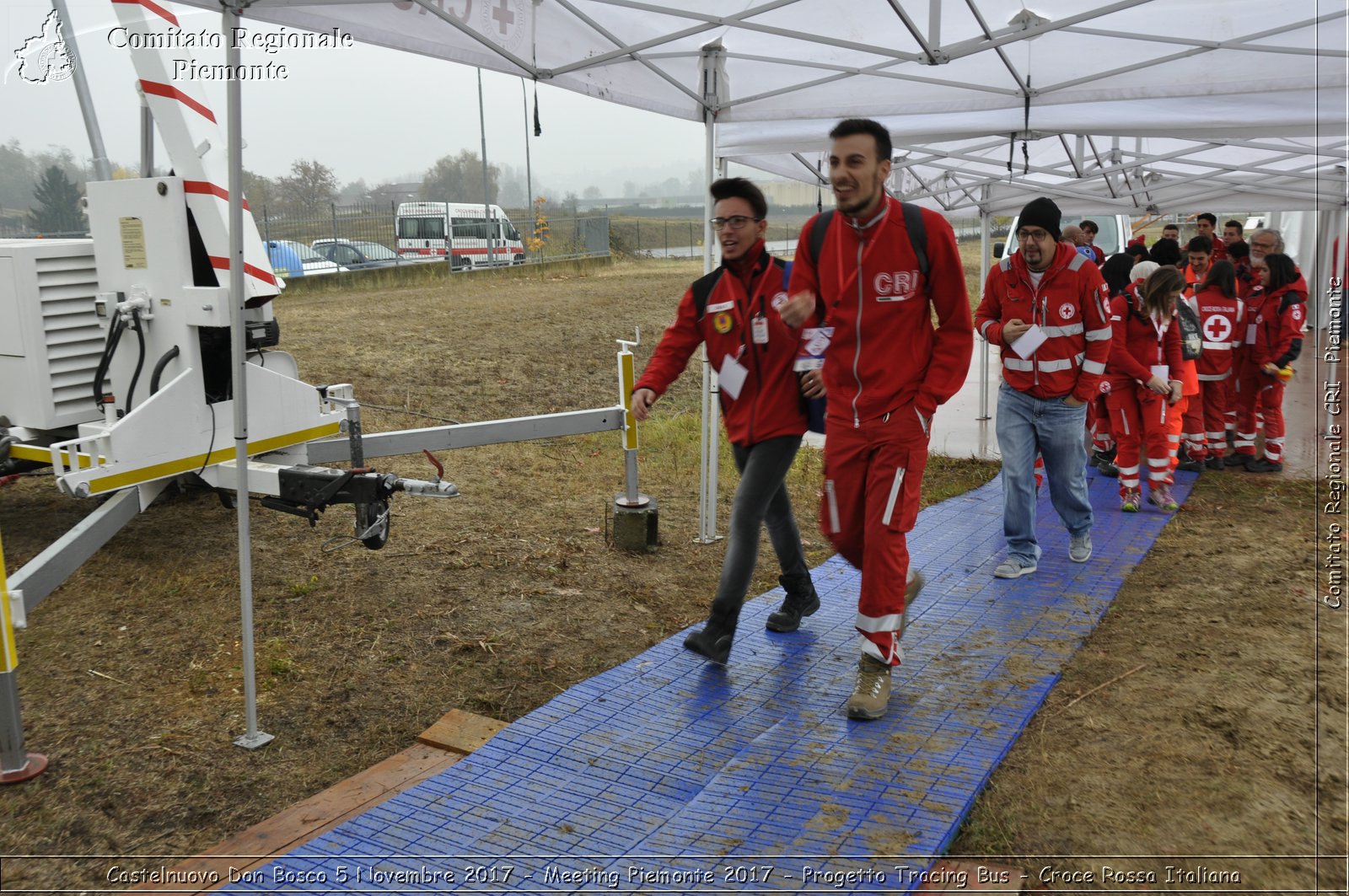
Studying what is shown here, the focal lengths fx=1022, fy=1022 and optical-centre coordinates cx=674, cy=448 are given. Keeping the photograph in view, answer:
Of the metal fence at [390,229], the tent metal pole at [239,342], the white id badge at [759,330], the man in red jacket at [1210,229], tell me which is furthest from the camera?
the metal fence at [390,229]

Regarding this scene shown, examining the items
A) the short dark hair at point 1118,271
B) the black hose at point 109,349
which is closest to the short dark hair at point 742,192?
the black hose at point 109,349

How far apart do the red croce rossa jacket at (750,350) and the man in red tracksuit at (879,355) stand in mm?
306

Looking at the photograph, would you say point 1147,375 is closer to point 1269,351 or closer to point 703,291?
point 1269,351

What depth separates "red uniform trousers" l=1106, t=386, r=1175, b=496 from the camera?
786 cm

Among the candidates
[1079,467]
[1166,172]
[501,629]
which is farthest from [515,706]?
[1166,172]

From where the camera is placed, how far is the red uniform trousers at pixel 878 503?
4.04m

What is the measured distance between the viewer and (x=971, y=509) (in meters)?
7.86

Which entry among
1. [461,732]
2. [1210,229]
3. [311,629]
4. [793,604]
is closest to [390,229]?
[1210,229]

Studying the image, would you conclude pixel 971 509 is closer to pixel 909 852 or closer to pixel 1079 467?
pixel 1079 467

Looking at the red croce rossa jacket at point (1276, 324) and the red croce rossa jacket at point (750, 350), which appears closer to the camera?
the red croce rossa jacket at point (750, 350)

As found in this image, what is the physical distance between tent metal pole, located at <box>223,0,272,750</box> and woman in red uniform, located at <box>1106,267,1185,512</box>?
20.7 ft

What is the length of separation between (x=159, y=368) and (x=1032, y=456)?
16.1 ft

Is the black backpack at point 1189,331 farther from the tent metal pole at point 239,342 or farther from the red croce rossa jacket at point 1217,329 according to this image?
the tent metal pole at point 239,342

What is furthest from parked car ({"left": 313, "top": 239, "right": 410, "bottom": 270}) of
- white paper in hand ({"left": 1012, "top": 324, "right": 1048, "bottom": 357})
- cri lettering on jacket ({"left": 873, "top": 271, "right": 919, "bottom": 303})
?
cri lettering on jacket ({"left": 873, "top": 271, "right": 919, "bottom": 303})
